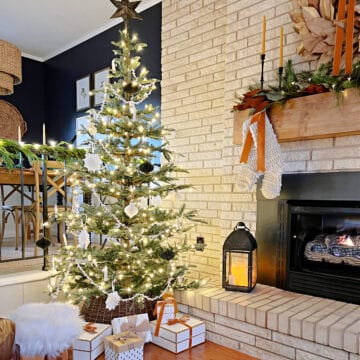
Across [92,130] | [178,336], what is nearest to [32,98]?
[92,130]

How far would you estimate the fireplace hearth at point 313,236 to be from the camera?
2092 mm

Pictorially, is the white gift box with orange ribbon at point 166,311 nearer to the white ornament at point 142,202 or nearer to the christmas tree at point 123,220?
the christmas tree at point 123,220

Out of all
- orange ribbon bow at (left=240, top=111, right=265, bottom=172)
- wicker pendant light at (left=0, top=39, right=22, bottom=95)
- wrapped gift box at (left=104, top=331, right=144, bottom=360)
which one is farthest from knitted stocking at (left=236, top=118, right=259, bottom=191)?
wicker pendant light at (left=0, top=39, right=22, bottom=95)

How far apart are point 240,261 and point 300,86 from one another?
1189 millimetres

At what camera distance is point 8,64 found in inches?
70.8

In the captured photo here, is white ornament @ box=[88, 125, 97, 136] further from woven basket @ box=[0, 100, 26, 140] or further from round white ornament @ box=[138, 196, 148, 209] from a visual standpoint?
woven basket @ box=[0, 100, 26, 140]

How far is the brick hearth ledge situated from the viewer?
1726mm

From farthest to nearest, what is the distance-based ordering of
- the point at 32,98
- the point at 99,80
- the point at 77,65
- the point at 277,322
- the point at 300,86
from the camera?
the point at 32,98 → the point at 77,65 → the point at 99,80 → the point at 300,86 → the point at 277,322

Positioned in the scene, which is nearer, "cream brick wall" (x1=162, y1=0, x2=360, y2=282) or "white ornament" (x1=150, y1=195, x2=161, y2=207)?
"cream brick wall" (x1=162, y1=0, x2=360, y2=282)

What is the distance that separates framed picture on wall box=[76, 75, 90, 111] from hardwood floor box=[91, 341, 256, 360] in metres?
3.57

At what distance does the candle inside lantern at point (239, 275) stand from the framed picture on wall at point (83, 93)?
3349mm

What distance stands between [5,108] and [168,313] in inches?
168

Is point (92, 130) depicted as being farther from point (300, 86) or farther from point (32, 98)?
point (32, 98)

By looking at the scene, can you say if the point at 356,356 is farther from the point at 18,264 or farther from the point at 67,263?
the point at 18,264
